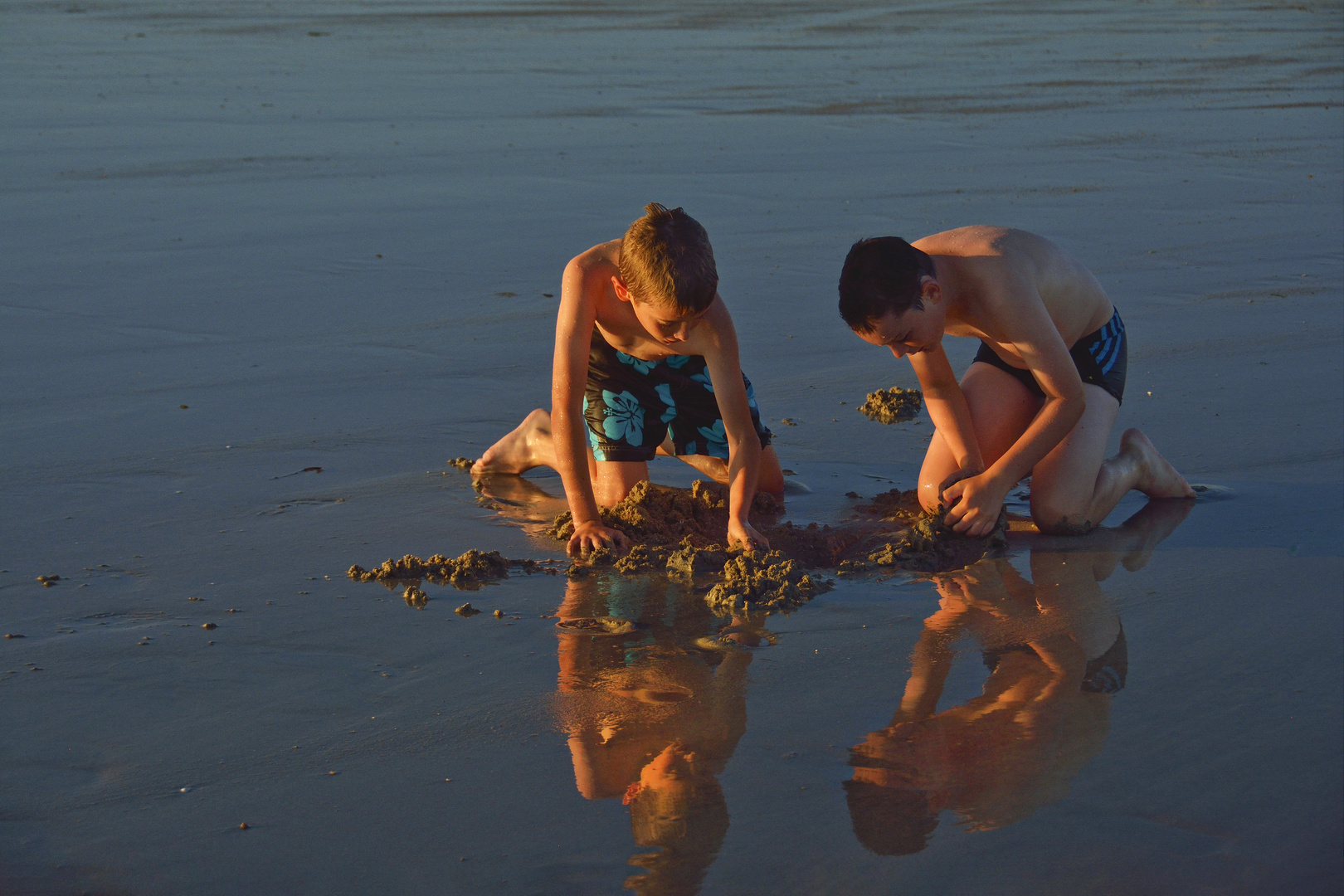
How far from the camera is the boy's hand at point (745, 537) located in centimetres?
353

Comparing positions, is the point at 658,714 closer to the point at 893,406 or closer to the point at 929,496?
the point at 929,496

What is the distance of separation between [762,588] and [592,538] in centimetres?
59

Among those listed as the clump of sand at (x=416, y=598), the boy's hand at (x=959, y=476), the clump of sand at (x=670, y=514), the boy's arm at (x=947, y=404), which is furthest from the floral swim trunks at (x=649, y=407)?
the clump of sand at (x=416, y=598)

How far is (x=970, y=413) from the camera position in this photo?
164 inches

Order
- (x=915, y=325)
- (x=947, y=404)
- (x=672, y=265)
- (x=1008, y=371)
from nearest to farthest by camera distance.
A: (x=672, y=265) < (x=915, y=325) < (x=947, y=404) < (x=1008, y=371)

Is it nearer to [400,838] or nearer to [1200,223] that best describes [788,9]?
[1200,223]

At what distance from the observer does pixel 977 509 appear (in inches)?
144

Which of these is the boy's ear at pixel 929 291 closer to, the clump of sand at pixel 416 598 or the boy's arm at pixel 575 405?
the boy's arm at pixel 575 405

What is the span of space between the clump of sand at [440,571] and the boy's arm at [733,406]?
0.69 meters

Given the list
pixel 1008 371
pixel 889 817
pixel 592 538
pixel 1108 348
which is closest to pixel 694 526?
pixel 592 538

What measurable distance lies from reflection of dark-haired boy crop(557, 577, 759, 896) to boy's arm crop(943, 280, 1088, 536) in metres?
0.90

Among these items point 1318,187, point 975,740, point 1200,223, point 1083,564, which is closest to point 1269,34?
point 1318,187

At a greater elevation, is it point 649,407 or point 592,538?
point 649,407

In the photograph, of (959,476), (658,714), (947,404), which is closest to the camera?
(658,714)
